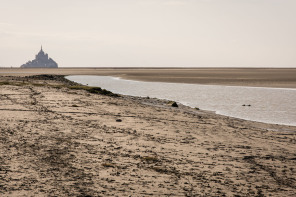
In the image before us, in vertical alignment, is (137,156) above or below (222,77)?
below

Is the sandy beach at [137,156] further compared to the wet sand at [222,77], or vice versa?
the wet sand at [222,77]

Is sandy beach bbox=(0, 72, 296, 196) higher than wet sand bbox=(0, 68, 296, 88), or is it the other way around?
wet sand bbox=(0, 68, 296, 88)

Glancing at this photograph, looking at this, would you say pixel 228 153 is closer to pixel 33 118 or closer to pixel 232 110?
pixel 33 118

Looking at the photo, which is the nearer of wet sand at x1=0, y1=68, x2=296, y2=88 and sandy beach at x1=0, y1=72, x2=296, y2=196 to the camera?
sandy beach at x1=0, y1=72, x2=296, y2=196

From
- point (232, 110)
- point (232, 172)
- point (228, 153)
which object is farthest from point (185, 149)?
point (232, 110)

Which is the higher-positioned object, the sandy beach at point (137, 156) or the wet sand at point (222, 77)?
the wet sand at point (222, 77)

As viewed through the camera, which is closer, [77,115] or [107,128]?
[107,128]

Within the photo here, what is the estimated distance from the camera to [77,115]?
14.7 m

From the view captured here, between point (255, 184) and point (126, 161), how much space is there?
3.30m

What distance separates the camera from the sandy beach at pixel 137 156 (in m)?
7.05

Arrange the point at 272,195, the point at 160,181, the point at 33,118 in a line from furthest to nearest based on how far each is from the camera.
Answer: the point at 33,118 → the point at 160,181 → the point at 272,195

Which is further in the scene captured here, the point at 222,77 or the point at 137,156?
the point at 222,77

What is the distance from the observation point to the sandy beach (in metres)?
7.05

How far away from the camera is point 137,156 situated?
9.19 metres
